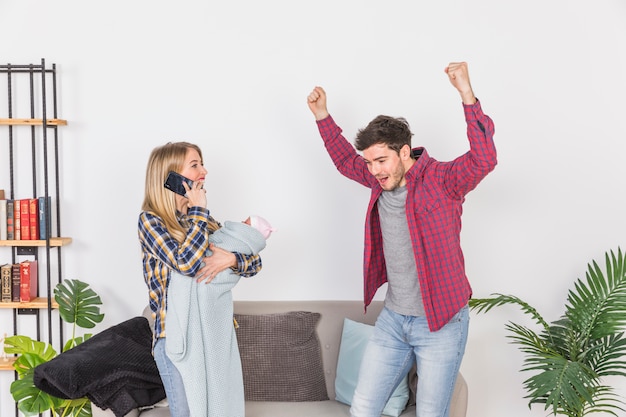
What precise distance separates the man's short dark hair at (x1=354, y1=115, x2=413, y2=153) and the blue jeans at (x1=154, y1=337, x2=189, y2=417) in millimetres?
995

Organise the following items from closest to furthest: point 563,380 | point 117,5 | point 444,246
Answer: point 444,246 → point 563,380 → point 117,5

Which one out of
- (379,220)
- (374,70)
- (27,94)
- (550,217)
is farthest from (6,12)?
(550,217)

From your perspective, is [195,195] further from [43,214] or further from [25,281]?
[25,281]

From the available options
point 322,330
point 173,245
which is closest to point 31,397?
point 173,245

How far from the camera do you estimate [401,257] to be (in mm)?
2412

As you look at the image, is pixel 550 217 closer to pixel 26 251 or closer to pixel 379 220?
pixel 379 220

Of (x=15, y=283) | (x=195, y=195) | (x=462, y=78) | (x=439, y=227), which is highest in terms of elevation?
(x=462, y=78)

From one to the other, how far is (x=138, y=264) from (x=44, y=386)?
3.06ft

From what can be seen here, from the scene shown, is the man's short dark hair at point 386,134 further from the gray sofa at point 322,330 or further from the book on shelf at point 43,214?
the book on shelf at point 43,214

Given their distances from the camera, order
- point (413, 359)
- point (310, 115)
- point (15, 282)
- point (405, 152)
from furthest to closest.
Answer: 1. point (310, 115)
2. point (15, 282)
3. point (413, 359)
4. point (405, 152)

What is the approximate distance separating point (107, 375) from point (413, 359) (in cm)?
115

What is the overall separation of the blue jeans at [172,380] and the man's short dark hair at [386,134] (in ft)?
3.26

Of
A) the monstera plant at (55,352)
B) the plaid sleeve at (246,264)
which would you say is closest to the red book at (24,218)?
the monstera plant at (55,352)

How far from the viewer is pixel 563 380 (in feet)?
8.34
